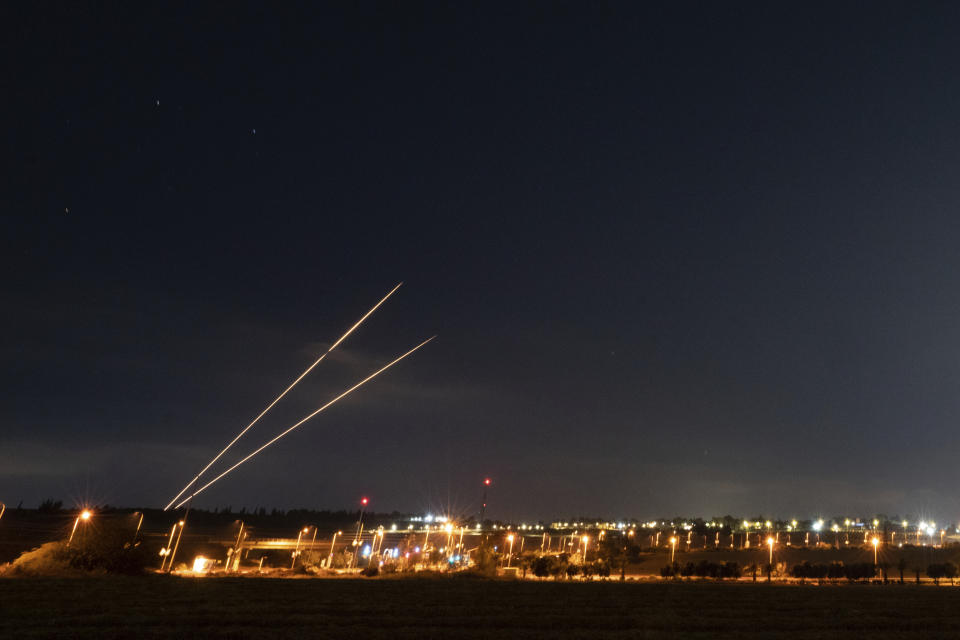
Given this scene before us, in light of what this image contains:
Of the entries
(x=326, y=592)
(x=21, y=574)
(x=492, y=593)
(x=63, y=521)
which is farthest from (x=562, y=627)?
(x=63, y=521)

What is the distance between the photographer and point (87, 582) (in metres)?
29.5

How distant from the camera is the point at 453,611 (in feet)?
69.1

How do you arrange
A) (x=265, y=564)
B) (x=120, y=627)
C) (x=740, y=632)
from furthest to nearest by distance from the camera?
1. (x=265, y=564)
2. (x=740, y=632)
3. (x=120, y=627)

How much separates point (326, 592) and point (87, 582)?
11934mm

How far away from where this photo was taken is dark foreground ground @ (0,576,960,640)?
1677cm

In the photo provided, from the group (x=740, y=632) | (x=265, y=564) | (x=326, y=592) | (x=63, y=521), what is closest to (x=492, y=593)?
(x=326, y=592)

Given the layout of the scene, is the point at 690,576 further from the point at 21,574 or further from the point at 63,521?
the point at 63,521

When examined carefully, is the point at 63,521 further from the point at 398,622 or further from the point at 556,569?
the point at 398,622

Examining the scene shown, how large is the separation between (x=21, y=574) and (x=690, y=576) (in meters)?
42.0

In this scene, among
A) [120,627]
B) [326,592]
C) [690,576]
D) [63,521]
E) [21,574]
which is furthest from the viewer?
[63,521]

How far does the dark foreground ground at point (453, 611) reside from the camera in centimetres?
1677

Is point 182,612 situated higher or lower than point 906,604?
lower

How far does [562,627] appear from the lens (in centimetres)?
1797

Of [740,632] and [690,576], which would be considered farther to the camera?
[690,576]
